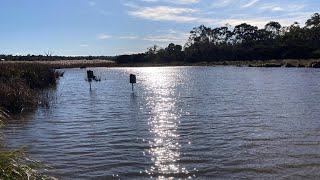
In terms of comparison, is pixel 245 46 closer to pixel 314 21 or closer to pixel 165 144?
pixel 314 21

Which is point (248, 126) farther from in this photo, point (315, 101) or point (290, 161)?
point (315, 101)

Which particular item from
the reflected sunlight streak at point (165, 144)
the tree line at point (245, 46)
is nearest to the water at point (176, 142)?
the reflected sunlight streak at point (165, 144)

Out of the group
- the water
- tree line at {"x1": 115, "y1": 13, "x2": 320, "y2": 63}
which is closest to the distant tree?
tree line at {"x1": 115, "y1": 13, "x2": 320, "y2": 63}

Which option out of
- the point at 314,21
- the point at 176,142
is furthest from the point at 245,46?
the point at 176,142

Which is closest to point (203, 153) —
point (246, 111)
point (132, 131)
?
point (132, 131)

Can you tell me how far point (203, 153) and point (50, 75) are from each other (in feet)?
120

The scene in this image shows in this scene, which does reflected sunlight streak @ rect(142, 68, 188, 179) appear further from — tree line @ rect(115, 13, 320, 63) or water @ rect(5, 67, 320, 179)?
tree line @ rect(115, 13, 320, 63)

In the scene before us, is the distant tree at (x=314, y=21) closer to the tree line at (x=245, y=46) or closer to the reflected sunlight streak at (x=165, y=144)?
the tree line at (x=245, y=46)

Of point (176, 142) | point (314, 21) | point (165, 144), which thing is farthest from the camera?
point (314, 21)

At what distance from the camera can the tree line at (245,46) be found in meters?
144

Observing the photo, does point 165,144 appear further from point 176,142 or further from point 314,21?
point 314,21

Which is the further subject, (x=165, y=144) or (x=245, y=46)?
(x=245, y=46)

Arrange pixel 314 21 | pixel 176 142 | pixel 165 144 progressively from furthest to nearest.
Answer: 1. pixel 314 21
2. pixel 176 142
3. pixel 165 144

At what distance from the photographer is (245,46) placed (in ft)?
542
